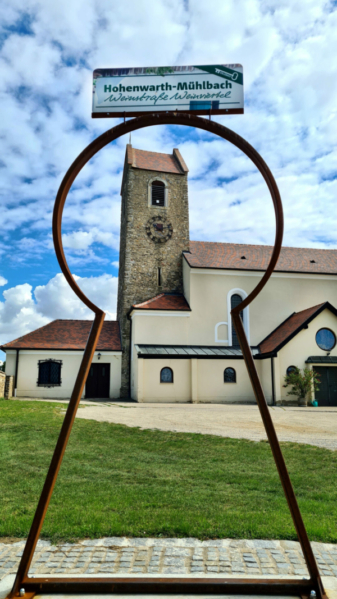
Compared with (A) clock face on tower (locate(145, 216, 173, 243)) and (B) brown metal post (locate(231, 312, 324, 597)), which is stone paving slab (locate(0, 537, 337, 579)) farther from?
(A) clock face on tower (locate(145, 216, 173, 243))

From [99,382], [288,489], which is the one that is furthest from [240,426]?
[99,382]

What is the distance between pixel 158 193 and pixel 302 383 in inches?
720

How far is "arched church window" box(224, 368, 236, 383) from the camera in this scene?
86.7ft

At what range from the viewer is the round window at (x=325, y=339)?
25750 millimetres

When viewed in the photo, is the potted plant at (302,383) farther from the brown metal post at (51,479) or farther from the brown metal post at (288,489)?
the brown metal post at (51,479)

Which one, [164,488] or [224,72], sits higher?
[224,72]

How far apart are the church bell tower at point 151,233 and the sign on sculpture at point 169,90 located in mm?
26146

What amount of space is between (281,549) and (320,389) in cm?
2271

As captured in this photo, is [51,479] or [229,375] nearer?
[51,479]

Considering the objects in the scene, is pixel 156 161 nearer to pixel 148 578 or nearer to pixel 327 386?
pixel 327 386

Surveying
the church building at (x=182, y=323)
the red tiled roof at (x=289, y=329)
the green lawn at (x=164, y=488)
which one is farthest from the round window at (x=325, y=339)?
the green lawn at (x=164, y=488)

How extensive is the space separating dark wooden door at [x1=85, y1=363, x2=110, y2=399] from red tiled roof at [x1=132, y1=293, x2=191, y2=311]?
5.30 metres

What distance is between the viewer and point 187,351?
2648 cm

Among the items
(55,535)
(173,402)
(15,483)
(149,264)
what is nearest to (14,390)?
(173,402)
